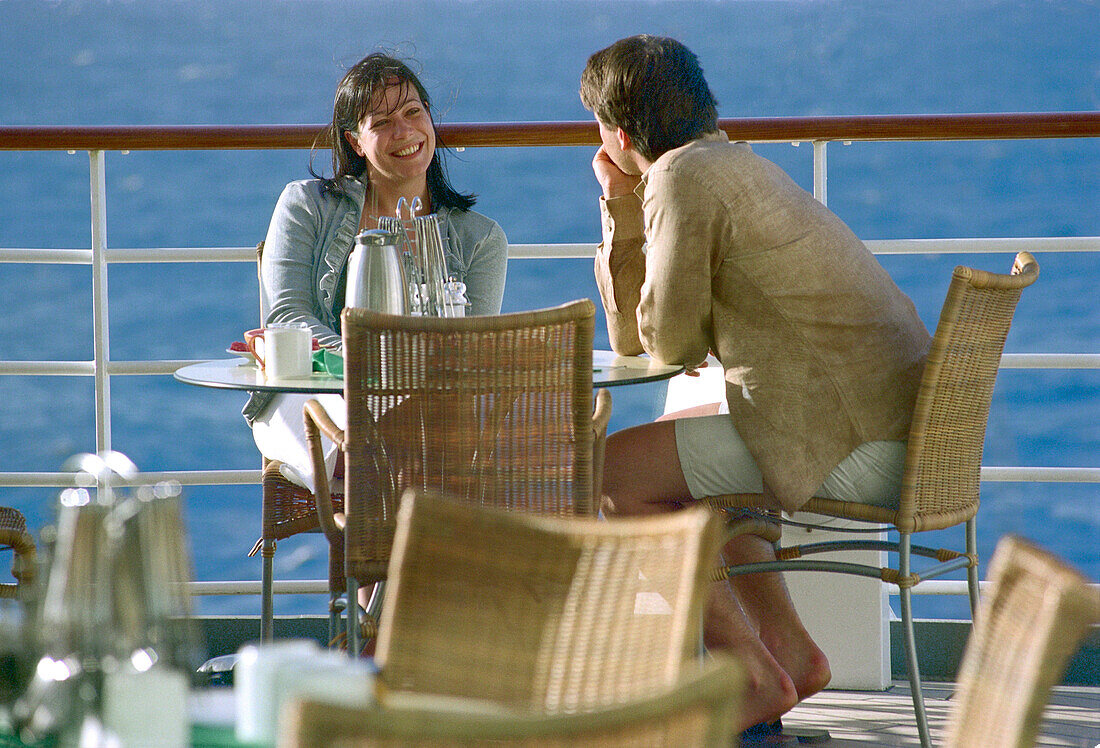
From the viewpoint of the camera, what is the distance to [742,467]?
2.08 meters

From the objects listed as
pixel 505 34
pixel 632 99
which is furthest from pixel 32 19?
pixel 632 99

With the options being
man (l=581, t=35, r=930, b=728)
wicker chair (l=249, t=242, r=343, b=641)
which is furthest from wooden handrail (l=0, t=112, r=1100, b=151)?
wicker chair (l=249, t=242, r=343, b=641)

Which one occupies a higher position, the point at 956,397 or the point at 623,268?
the point at 623,268

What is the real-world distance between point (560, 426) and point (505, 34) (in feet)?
35.2

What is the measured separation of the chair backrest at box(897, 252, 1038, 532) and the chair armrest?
0.89 meters

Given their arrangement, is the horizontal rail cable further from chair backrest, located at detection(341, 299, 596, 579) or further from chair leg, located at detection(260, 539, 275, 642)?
chair backrest, located at detection(341, 299, 596, 579)

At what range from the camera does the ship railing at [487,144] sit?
8.46 feet

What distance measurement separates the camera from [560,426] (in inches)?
71.5

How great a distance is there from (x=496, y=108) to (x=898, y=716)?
10437 millimetres

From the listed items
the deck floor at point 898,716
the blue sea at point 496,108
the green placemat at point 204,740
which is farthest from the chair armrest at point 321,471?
the blue sea at point 496,108

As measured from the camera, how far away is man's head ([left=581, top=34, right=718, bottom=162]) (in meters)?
2.14

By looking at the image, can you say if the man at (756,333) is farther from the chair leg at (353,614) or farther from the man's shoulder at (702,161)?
the chair leg at (353,614)

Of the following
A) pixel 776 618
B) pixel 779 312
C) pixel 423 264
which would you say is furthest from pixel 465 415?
pixel 776 618

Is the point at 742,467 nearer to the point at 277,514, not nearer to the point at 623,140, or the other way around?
the point at 623,140
